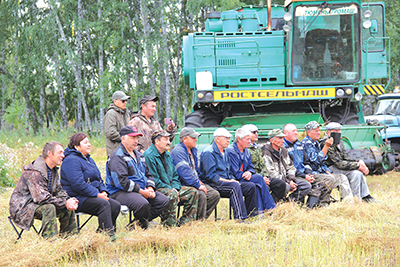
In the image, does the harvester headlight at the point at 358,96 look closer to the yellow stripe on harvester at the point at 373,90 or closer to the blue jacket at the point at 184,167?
the yellow stripe on harvester at the point at 373,90

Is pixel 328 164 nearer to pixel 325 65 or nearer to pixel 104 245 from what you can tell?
pixel 325 65

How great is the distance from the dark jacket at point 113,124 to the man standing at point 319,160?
2.87m

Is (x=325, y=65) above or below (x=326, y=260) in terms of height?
above

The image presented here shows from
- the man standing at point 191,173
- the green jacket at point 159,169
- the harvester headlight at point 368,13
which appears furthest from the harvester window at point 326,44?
the green jacket at point 159,169

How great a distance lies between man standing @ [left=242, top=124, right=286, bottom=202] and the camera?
652cm

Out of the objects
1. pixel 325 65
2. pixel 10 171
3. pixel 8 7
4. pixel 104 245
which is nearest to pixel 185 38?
pixel 325 65

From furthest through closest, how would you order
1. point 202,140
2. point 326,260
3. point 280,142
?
point 202,140 < point 280,142 < point 326,260

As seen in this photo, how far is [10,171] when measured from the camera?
9.66m

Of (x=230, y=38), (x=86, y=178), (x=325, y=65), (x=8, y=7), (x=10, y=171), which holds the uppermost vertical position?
(x=8, y=7)

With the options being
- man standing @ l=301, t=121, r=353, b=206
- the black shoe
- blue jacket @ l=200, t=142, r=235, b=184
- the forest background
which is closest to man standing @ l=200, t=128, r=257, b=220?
blue jacket @ l=200, t=142, r=235, b=184

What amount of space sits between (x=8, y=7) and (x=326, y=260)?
21.1 m

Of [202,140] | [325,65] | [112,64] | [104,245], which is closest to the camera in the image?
[104,245]

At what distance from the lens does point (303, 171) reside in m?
6.97

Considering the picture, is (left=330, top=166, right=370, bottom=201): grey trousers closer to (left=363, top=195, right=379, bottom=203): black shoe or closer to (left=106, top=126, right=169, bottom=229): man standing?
(left=363, top=195, right=379, bottom=203): black shoe
